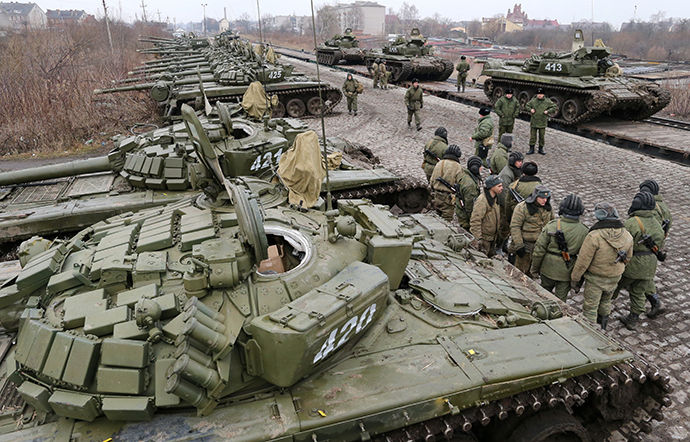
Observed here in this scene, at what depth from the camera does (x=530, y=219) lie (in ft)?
22.9

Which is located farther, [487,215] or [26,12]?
[26,12]

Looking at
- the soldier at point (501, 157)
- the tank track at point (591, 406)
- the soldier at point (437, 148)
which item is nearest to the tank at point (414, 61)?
the soldier at point (437, 148)

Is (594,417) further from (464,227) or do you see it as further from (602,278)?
(464,227)

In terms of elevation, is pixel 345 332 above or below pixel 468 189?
below

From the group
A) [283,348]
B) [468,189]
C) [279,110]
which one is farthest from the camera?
[279,110]

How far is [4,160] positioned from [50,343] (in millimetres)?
15531

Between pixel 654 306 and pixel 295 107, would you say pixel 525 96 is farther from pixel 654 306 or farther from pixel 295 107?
pixel 654 306

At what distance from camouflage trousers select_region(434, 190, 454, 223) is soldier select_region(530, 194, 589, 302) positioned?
2.41 meters

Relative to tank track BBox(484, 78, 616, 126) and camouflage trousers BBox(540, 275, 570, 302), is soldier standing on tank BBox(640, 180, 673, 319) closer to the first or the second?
camouflage trousers BBox(540, 275, 570, 302)

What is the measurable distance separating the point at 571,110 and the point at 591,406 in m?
15.5

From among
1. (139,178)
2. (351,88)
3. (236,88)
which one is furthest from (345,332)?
(351,88)

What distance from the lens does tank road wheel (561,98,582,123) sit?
57.2 ft

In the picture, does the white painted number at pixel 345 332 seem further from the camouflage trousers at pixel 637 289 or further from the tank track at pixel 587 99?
the tank track at pixel 587 99

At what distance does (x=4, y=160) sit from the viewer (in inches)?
626
